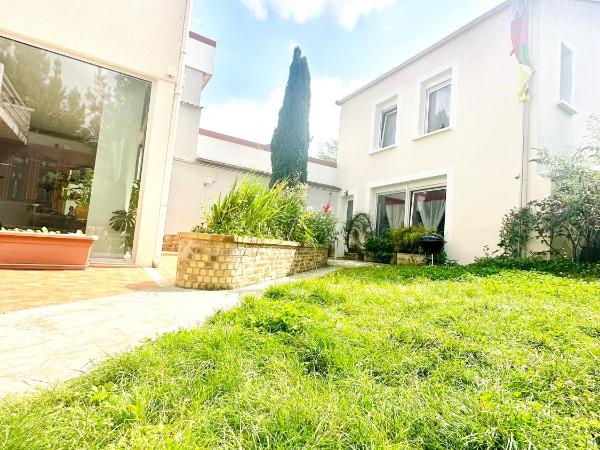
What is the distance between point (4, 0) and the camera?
509 cm

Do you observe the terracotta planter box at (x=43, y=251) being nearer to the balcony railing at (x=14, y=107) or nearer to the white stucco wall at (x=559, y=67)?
the balcony railing at (x=14, y=107)

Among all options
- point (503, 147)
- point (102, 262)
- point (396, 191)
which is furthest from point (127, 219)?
point (503, 147)

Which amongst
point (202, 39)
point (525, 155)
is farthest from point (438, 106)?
point (202, 39)

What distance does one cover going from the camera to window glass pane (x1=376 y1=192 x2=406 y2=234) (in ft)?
33.6

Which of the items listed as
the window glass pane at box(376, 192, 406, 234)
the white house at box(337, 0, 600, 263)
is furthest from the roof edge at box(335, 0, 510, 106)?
the window glass pane at box(376, 192, 406, 234)

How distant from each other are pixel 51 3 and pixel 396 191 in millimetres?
9251

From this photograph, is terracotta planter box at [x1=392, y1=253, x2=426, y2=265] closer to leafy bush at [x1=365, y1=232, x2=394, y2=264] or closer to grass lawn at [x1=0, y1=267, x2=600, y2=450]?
leafy bush at [x1=365, y1=232, x2=394, y2=264]

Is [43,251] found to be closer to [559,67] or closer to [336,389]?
[336,389]

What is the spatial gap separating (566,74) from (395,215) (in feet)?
18.5

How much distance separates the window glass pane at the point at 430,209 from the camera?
8.94m

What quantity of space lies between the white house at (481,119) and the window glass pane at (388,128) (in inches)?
11.3

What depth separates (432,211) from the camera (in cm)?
923

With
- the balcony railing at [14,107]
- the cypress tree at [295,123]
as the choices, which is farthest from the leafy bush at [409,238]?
the balcony railing at [14,107]

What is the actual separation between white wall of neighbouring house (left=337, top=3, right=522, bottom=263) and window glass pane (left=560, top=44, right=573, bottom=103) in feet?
6.05
